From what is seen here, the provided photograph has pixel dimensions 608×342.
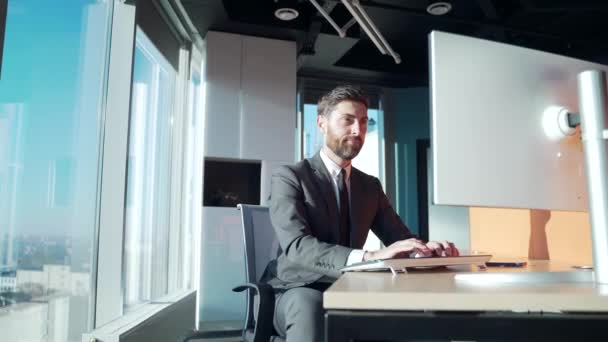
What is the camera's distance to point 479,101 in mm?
899

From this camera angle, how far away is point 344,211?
1.68m

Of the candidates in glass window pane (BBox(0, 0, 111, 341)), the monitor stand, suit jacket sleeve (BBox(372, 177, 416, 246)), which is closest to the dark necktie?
suit jacket sleeve (BBox(372, 177, 416, 246))

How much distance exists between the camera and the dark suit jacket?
1279 millimetres

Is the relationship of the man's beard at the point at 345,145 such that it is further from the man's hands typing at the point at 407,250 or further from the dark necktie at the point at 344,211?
the man's hands typing at the point at 407,250

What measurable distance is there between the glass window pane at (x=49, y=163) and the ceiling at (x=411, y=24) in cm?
164

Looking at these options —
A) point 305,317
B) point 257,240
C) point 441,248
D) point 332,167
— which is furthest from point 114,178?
point 441,248

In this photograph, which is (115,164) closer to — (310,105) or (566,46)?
(310,105)

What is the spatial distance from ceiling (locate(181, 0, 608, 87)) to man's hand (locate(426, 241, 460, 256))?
2.83 m

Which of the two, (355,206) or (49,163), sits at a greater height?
(49,163)

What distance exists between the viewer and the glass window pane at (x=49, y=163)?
5.86ft

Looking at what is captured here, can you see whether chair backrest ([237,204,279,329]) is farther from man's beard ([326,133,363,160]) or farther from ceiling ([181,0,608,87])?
ceiling ([181,0,608,87])

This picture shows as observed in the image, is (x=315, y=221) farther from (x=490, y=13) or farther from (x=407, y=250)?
(x=490, y=13)

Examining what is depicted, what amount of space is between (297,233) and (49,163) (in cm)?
134

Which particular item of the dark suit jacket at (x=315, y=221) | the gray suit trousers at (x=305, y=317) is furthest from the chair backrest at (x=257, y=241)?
the gray suit trousers at (x=305, y=317)
